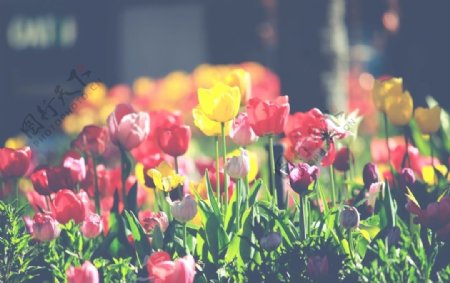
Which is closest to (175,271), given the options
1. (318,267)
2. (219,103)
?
(318,267)

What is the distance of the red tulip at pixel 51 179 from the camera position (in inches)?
114

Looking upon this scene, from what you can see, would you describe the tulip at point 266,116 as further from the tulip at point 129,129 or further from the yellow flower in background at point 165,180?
the tulip at point 129,129

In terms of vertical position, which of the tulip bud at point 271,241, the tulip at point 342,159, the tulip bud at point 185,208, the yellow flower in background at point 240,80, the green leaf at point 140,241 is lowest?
the green leaf at point 140,241

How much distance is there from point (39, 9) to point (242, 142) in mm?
11172

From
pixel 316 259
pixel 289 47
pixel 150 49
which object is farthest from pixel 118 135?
pixel 150 49

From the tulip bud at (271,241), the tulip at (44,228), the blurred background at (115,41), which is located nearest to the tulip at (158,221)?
the tulip at (44,228)

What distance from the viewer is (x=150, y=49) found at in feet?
43.8

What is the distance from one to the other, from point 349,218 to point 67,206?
2.55ft

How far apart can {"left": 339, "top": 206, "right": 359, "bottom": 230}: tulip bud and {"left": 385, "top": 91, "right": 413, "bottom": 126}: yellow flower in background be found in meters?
0.67

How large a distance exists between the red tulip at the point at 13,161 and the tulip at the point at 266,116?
2.22 feet

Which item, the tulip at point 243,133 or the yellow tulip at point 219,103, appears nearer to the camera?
the yellow tulip at point 219,103

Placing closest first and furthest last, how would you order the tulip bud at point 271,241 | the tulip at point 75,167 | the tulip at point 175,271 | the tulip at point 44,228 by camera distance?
the tulip at point 175,271 → the tulip bud at point 271,241 → the tulip at point 44,228 → the tulip at point 75,167

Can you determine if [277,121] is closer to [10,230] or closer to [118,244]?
[118,244]

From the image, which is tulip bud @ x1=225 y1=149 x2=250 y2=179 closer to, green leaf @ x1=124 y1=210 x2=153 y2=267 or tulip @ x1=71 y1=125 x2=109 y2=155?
green leaf @ x1=124 y1=210 x2=153 y2=267
